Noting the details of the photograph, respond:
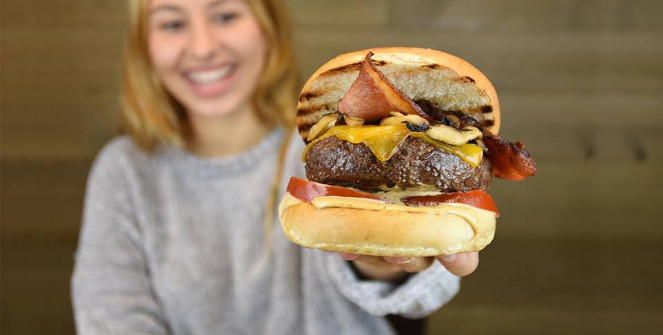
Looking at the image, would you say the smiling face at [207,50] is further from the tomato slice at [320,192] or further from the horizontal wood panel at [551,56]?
the tomato slice at [320,192]

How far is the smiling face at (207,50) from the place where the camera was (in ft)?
5.36

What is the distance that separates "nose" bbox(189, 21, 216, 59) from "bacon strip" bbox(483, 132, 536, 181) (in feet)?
3.23

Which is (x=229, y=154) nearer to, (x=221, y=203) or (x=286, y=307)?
(x=221, y=203)

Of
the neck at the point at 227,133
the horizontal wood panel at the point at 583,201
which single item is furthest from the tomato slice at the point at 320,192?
the horizontal wood panel at the point at 583,201

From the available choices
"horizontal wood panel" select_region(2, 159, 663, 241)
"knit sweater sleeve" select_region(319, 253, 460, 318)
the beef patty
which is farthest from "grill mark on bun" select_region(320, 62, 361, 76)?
"horizontal wood panel" select_region(2, 159, 663, 241)

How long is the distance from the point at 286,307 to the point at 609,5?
178cm

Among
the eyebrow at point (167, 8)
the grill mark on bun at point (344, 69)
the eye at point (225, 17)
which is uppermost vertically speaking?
the eyebrow at point (167, 8)

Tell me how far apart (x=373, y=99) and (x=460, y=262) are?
16.7 inches

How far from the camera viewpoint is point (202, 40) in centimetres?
165

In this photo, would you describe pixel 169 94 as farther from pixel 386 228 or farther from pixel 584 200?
pixel 584 200

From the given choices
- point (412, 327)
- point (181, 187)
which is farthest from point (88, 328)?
point (412, 327)

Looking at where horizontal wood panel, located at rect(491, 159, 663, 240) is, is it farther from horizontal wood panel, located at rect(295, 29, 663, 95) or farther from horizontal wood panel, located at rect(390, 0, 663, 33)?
horizontal wood panel, located at rect(390, 0, 663, 33)

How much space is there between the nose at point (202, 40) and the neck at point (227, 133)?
0.36m

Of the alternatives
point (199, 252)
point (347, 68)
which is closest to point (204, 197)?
point (199, 252)
